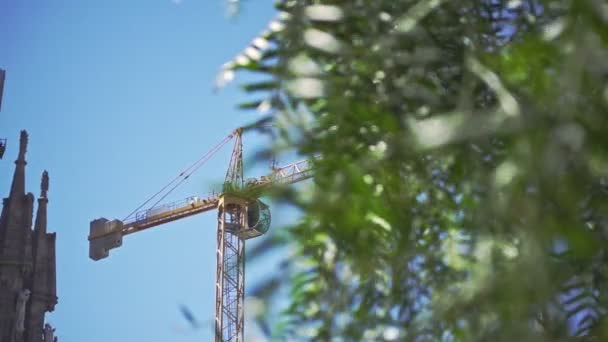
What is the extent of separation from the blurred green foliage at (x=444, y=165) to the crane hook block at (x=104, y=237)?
44533 mm

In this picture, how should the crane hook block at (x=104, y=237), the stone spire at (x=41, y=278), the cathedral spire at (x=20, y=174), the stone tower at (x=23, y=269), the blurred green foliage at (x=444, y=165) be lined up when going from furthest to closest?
the crane hook block at (x=104, y=237) → the cathedral spire at (x=20, y=174) → the stone spire at (x=41, y=278) → the stone tower at (x=23, y=269) → the blurred green foliage at (x=444, y=165)

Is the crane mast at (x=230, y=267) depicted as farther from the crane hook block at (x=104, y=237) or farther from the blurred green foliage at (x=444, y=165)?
the blurred green foliage at (x=444, y=165)

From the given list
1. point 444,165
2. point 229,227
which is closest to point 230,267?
point 229,227

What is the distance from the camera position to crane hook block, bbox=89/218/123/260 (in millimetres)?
44250

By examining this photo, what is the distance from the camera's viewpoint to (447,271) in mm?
715

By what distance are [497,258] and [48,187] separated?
34617 millimetres

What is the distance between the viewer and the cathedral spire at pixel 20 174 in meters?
29.6

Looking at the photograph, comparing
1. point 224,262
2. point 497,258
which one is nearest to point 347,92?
point 497,258

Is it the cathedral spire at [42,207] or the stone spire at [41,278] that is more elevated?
the cathedral spire at [42,207]

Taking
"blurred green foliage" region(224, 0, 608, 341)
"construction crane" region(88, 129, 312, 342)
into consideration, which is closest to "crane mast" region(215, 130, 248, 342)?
"construction crane" region(88, 129, 312, 342)

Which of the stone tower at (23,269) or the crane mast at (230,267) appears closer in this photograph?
the stone tower at (23,269)

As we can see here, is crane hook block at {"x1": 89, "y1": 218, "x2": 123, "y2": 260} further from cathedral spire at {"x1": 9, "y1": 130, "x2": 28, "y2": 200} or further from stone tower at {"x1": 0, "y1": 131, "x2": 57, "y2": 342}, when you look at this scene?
stone tower at {"x1": 0, "y1": 131, "x2": 57, "y2": 342}

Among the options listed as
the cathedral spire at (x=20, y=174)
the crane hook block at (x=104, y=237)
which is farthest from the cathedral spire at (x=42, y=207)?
the crane hook block at (x=104, y=237)

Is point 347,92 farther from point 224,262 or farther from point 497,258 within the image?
point 224,262
